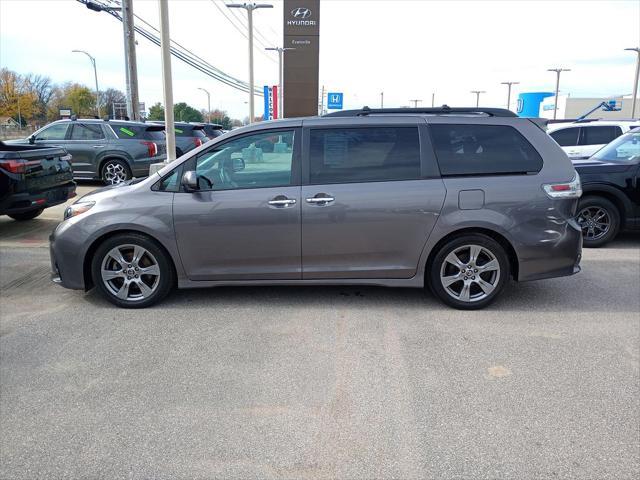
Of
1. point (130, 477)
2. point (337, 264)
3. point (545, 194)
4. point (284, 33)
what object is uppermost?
point (284, 33)

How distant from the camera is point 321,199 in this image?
473 centimetres

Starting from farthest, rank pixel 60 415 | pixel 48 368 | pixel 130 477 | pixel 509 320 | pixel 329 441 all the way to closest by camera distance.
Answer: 1. pixel 509 320
2. pixel 48 368
3. pixel 60 415
4. pixel 329 441
5. pixel 130 477

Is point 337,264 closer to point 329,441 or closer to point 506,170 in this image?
point 506,170

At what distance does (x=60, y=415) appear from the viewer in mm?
3164

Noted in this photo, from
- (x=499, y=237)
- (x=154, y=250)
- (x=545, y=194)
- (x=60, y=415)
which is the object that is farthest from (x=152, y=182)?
(x=545, y=194)

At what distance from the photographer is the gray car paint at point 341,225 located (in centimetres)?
473

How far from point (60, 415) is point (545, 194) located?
4.19 m

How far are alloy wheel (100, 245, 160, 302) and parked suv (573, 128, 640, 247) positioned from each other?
603 centimetres

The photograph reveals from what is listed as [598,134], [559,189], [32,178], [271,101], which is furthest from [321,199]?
[271,101]

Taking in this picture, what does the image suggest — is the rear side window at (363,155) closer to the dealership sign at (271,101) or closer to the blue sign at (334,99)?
the dealership sign at (271,101)

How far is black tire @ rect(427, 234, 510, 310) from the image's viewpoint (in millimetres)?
4809

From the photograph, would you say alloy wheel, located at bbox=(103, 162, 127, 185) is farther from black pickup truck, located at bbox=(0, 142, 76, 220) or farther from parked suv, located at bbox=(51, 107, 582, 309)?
parked suv, located at bbox=(51, 107, 582, 309)

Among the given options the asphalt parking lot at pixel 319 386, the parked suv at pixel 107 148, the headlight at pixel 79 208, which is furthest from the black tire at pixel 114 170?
the headlight at pixel 79 208

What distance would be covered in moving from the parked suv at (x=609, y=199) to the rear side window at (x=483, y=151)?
3.32 m
